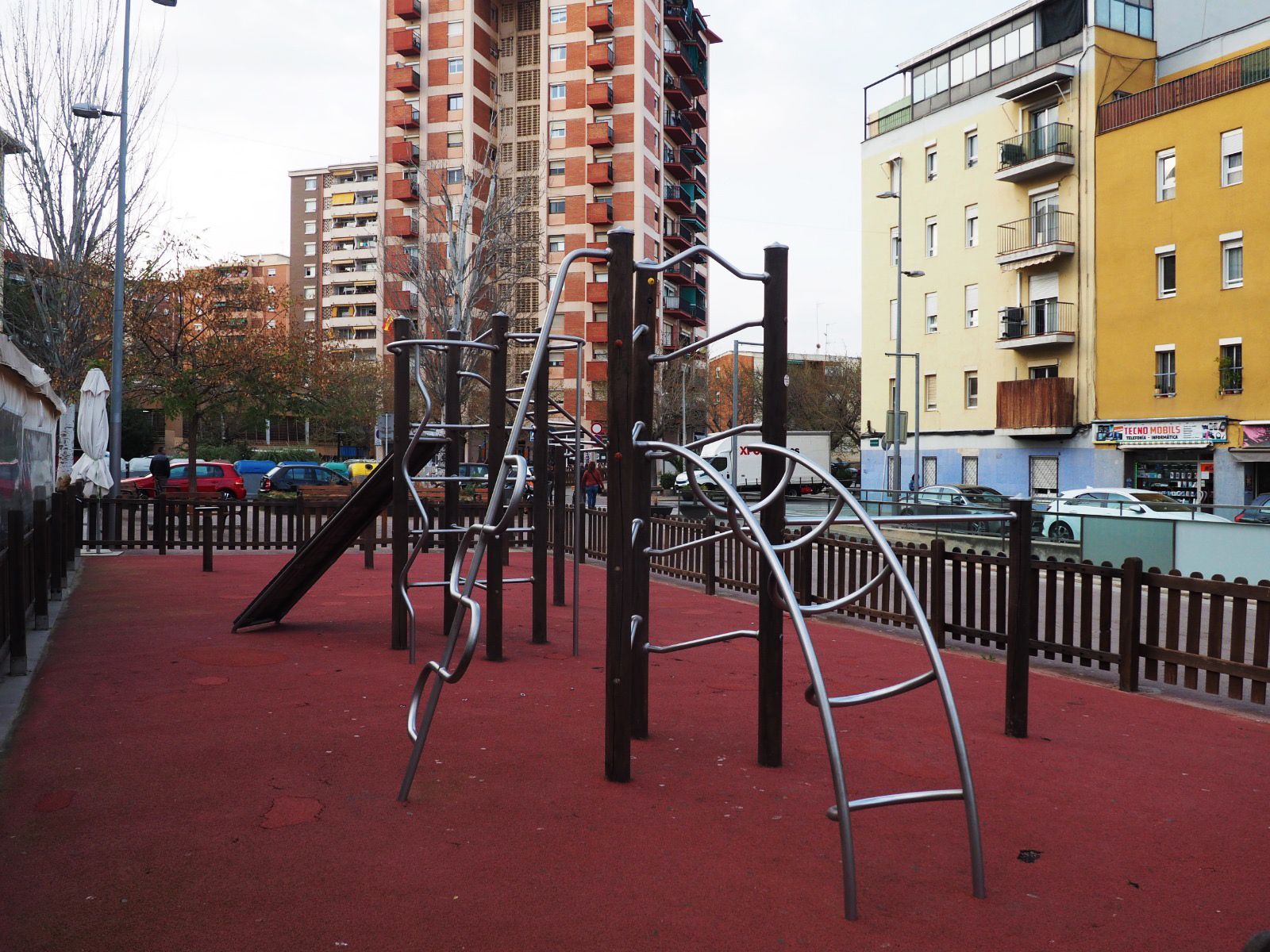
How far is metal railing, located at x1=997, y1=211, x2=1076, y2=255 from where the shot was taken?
3600 centimetres

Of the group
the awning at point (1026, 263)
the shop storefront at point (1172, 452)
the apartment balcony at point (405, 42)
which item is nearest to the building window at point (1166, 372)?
the shop storefront at point (1172, 452)

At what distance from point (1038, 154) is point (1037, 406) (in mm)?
8511

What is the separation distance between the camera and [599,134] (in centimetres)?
6197

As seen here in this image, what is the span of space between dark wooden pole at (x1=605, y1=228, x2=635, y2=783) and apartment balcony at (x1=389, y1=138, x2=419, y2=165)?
60.5 m

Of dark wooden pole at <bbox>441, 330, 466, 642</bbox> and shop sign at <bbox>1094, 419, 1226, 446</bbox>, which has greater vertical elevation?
shop sign at <bbox>1094, 419, 1226, 446</bbox>

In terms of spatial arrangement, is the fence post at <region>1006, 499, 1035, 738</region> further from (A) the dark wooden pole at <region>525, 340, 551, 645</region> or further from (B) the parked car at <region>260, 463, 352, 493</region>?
(B) the parked car at <region>260, 463, 352, 493</region>

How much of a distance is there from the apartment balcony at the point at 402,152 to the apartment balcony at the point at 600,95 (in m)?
10.4

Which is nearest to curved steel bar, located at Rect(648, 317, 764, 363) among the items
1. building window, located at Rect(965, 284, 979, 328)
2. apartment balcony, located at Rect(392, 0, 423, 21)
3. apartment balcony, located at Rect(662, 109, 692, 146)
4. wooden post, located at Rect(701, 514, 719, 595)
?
wooden post, located at Rect(701, 514, 719, 595)

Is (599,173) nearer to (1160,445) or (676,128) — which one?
(676,128)

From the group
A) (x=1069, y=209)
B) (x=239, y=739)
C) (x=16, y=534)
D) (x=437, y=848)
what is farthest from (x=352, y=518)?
(x=1069, y=209)

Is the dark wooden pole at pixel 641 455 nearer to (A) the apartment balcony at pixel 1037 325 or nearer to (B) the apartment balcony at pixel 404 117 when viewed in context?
(A) the apartment balcony at pixel 1037 325

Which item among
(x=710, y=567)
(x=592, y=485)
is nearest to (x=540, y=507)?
(x=710, y=567)

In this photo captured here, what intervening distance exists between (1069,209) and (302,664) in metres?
34.4

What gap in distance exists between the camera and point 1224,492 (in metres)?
31.4
